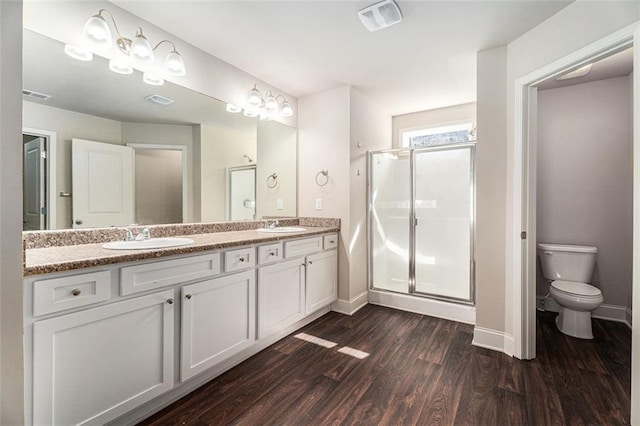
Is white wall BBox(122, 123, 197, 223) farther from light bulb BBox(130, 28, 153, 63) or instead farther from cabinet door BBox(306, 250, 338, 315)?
cabinet door BBox(306, 250, 338, 315)

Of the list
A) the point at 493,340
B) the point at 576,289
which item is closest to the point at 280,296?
the point at 493,340

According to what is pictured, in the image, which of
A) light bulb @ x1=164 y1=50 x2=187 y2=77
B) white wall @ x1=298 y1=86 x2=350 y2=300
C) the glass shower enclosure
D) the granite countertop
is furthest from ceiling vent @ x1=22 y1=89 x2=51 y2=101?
the glass shower enclosure

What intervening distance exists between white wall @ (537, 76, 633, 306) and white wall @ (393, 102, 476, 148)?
72 cm

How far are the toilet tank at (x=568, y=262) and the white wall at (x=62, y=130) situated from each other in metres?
3.90

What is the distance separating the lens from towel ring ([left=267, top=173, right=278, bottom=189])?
123 inches

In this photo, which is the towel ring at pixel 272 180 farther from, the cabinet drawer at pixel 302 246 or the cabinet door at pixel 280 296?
the cabinet door at pixel 280 296

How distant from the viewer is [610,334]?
8.26ft

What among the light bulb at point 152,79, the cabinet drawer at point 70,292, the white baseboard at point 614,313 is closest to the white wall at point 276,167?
the light bulb at point 152,79

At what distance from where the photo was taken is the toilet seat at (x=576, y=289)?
93.0 inches

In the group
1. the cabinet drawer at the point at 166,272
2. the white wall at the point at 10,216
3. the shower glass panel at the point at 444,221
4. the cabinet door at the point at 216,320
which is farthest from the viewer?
the shower glass panel at the point at 444,221

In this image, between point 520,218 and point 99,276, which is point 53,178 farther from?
point 520,218

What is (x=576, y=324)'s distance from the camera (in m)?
2.48

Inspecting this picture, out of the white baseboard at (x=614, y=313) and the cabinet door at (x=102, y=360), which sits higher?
the cabinet door at (x=102, y=360)

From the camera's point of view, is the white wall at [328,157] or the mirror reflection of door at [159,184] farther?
the white wall at [328,157]
